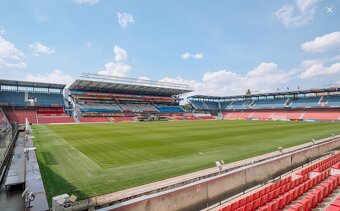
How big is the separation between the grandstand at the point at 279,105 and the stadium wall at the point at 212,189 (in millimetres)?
57369

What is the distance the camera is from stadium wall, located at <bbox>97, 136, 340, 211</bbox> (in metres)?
7.60

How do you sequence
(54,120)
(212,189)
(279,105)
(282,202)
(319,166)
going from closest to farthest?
(282,202) < (212,189) < (319,166) < (54,120) < (279,105)

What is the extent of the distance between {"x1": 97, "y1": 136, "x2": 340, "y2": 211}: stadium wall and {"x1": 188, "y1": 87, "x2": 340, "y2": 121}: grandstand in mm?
57369

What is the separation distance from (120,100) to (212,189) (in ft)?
236

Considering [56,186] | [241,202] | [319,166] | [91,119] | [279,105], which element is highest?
[279,105]

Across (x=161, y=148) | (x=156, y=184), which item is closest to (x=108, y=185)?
(x=156, y=184)

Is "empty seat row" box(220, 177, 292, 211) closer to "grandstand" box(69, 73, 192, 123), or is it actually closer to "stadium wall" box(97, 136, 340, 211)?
"stadium wall" box(97, 136, 340, 211)

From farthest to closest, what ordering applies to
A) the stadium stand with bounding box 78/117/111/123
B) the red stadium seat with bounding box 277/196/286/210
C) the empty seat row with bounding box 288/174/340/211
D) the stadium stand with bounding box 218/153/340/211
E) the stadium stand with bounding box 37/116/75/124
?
1. the stadium stand with bounding box 78/117/111/123
2. the stadium stand with bounding box 37/116/75/124
3. the red stadium seat with bounding box 277/196/286/210
4. the stadium stand with bounding box 218/153/340/211
5. the empty seat row with bounding box 288/174/340/211

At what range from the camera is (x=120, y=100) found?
78.4m

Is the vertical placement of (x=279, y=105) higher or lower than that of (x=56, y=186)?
higher

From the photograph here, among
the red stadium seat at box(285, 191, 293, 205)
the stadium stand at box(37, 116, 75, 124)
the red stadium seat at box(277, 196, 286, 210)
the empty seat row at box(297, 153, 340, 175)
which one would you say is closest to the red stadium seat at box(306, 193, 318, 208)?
the red stadium seat at box(285, 191, 293, 205)

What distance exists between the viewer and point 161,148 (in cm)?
1969

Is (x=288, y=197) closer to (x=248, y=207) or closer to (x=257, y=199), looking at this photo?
(x=257, y=199)

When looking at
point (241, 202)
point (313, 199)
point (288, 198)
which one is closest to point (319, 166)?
point (313, 199)
